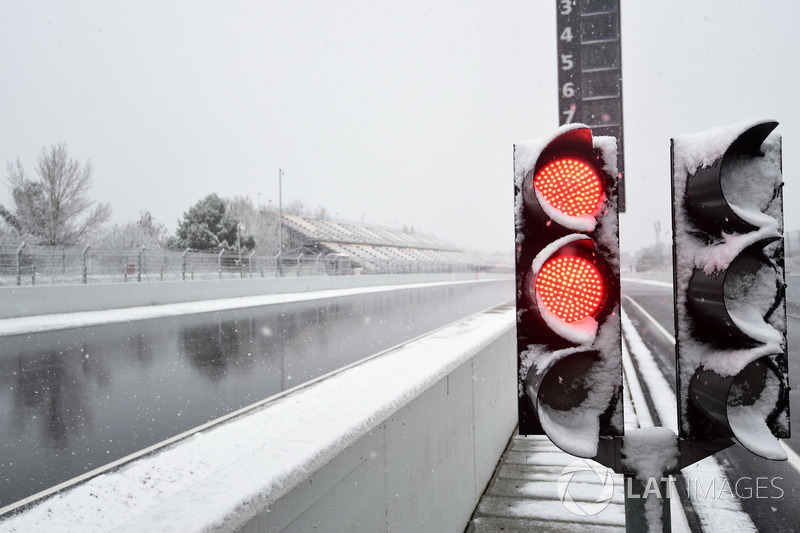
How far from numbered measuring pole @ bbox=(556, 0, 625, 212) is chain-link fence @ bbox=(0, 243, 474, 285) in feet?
58.7

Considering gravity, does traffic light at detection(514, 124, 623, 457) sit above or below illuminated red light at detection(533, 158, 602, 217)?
below

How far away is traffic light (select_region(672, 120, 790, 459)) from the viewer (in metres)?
1.22

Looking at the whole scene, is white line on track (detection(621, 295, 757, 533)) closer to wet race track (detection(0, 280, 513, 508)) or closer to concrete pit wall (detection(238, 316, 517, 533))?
concrete pit wall (detection(238, 316, 517, 533))

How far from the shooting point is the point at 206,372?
8.88m

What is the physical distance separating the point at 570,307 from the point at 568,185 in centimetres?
32

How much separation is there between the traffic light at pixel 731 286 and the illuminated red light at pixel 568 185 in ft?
0.68

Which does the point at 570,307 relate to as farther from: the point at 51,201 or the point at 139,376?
the point at 51,201

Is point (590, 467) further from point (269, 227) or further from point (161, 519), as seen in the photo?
point (269, 227)

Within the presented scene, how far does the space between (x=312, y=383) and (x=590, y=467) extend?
4.04 metres

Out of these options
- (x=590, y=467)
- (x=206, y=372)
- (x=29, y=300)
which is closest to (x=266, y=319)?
(x=29, y=300)

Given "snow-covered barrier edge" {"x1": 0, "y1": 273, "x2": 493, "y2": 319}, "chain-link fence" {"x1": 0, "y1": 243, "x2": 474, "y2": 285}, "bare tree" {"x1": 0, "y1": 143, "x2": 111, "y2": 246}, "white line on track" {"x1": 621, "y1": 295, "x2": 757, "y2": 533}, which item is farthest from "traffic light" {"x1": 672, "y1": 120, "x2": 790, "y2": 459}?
"bare tree" {"x1": 0, "y1": 143, "x2": 111, "y2": 246}

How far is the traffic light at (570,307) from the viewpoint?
1302 millimetres

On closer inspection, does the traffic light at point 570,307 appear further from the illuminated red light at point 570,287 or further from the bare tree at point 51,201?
the bare tree at point 51,201

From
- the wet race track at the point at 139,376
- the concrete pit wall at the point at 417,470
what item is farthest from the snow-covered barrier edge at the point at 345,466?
the wet race track at the point at 139,376
